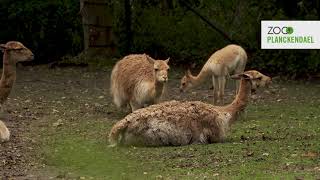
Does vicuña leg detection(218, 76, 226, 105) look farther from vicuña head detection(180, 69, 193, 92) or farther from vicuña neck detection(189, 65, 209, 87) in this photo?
vicuña head detection(180, 69, 193, 92)

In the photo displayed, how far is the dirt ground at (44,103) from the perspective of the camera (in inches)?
328

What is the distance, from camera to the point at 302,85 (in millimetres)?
16297

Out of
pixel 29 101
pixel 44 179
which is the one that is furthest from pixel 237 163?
pixel 29 101

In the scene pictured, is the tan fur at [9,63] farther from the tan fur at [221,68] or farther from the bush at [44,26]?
the bush at [44,26]

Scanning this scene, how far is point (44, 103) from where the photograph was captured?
542 inches

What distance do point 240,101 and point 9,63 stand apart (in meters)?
3.86

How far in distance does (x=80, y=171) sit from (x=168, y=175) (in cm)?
94

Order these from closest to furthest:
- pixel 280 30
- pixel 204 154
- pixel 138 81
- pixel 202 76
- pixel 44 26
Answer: pixel 204 154
pixel 138 81
pixel 202 76
pixel 280 30
pixel 44 26

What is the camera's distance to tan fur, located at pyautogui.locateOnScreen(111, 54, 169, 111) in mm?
11156

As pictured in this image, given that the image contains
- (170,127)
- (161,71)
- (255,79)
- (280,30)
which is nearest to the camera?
(170,127)

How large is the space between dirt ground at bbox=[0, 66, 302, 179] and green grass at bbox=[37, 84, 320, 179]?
0.87 ft

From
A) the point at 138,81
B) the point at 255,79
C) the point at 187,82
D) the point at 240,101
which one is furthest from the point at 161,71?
the point at 187,82

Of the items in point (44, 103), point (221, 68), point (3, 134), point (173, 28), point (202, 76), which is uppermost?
point (173, 28)

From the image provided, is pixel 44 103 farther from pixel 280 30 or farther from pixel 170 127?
pixel 170 127
